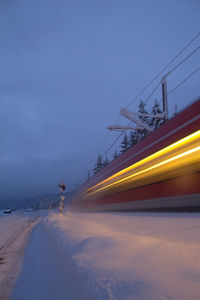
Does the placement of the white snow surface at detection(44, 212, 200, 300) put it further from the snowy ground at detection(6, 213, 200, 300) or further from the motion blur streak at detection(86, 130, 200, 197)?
the motion blur streak at detection(86, 130, 200, 197)

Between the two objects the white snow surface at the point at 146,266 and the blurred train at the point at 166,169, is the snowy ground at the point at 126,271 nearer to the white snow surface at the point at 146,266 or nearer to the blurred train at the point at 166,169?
the white snow surface at the point at 146,266

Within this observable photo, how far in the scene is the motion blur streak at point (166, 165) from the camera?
4.37 metres

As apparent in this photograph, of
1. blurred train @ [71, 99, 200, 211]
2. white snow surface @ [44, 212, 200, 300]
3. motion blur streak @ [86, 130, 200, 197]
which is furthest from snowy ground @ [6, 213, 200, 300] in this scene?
motion blur streak @ [86, 130, 200, 197]

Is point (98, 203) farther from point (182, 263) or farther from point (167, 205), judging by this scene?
point (182, 263)

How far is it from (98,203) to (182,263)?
9.92 metres

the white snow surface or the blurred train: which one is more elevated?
the blurred train

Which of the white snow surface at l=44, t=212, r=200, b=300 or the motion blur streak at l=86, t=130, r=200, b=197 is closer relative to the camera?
the white snow surface at l=44, t=212, r=200, b=300

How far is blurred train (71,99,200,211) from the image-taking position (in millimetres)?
4461

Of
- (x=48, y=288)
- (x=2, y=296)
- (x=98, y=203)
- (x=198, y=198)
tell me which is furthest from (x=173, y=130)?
(x=98, y=203)

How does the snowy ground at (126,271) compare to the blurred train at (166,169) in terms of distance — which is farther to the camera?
the blurred train at (166,169)

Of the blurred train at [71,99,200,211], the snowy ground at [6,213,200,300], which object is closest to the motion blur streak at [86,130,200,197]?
the blurred train at [71,99,200,211]

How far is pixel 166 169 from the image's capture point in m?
5.32

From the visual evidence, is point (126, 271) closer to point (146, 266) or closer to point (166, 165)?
point (146, 266)

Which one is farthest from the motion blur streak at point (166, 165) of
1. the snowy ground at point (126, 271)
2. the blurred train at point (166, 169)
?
the snowy ground at point (126, 271)
